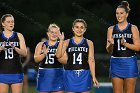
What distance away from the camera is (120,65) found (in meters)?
8.68

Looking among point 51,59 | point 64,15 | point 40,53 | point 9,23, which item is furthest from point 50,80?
point 64,15

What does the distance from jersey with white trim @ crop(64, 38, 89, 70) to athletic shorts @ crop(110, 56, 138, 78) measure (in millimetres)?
502

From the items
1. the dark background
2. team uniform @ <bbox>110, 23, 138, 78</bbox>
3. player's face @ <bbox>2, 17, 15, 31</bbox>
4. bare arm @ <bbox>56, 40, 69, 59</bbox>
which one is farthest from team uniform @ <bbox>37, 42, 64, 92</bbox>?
the dark background

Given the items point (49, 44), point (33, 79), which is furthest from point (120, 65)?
point (33, 79)

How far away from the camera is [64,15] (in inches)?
1057

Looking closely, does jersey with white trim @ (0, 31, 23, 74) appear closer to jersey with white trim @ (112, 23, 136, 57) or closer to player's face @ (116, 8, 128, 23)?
jersey with white trim @ (112, 23, 136, 57)

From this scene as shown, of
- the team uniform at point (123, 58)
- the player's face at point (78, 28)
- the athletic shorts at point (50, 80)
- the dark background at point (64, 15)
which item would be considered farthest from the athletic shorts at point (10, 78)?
the dark background at point (64, 15)

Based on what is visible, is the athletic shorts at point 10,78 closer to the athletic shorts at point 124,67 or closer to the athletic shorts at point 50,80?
the athletic shorts at point 50,80

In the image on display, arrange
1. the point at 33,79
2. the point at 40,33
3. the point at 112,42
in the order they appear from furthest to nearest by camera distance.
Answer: the point at 40,33, the point at 33,79, the point at 112,42

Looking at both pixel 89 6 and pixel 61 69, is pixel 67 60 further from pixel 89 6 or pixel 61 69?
pixel 89 6

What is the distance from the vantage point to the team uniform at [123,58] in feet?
28.3

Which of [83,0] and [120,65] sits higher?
[83,0]

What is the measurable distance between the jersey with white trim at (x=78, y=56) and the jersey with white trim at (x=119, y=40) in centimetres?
53

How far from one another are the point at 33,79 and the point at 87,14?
721cm
